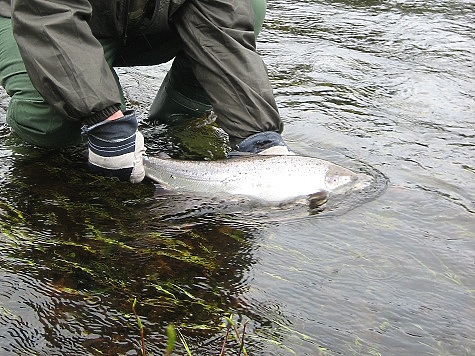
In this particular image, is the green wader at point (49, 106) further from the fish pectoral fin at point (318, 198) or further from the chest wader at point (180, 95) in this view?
the fish pectoral fin at point (318, 198)

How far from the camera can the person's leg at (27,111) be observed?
434 centimetres

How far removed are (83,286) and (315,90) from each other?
344cm

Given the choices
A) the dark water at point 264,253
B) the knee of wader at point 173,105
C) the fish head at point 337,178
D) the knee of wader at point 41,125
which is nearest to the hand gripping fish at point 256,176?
the fish head at point 337,178

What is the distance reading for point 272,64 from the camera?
6.82m

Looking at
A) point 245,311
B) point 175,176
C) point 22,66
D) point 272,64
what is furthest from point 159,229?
point 272,64

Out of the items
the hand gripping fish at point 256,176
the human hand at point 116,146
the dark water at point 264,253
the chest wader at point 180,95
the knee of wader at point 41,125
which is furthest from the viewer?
the chest wader at point 180,95

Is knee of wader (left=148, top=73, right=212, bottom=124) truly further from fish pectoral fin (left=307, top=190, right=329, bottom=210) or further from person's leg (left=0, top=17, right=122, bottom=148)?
fish pectoral fin (left=307, top=190, right=329, bottom=210)

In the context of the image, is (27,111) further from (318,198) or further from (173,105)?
(318,198)

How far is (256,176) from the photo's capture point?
4094 mm

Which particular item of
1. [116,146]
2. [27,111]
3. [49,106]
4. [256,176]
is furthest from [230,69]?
[27,111]

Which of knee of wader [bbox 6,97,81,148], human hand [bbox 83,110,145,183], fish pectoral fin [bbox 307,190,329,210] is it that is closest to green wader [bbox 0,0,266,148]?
knee of wader [bbox 6,97,81,148]

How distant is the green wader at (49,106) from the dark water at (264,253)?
17 centimetres

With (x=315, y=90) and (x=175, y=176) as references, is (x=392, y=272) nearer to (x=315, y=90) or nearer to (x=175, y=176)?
(x=175, y=176)

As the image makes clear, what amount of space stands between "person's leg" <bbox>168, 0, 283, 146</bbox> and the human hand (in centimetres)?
60
